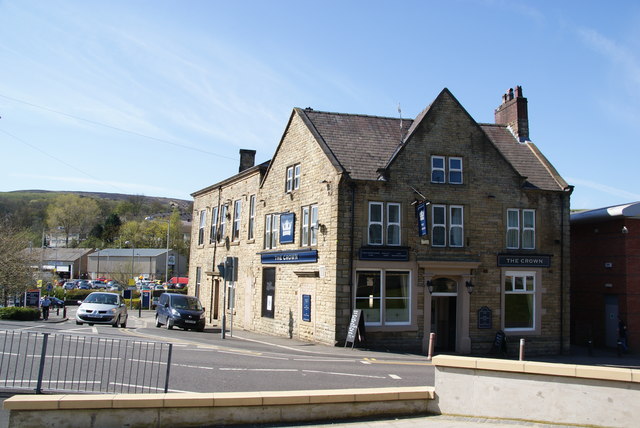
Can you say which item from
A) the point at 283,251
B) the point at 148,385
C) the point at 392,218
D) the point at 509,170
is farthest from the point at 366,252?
the point at 148,385

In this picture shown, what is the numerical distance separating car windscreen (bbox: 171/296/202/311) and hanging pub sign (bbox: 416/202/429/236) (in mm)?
11940

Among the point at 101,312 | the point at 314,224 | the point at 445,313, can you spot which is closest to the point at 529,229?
the point at 445,313

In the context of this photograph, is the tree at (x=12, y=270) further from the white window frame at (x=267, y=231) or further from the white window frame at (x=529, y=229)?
A: the white window frame at (x=529, y=229)

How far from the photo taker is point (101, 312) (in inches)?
981

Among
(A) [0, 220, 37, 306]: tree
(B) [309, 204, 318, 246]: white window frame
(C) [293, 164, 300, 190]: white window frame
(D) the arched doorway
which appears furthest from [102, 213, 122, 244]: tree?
(D) the arched doorway

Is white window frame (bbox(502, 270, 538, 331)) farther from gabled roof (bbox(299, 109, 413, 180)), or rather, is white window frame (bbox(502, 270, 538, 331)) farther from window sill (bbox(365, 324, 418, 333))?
gabled roof (bbox(299, 109, 413, 180))

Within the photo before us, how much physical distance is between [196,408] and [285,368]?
661 centimetres

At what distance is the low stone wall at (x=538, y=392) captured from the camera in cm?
790

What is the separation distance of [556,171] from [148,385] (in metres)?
20.9

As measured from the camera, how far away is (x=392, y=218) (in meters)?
→ 22.0

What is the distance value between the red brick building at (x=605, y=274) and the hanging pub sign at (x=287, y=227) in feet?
45.5

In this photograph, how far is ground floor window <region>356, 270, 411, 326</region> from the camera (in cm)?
2147

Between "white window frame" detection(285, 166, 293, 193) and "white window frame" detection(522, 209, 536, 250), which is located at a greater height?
"white window frame" detection(285, 166, 293, 193)

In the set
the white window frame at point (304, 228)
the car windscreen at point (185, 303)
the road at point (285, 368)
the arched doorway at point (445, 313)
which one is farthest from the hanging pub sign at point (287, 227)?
the arched doorway at point (445, 313)
